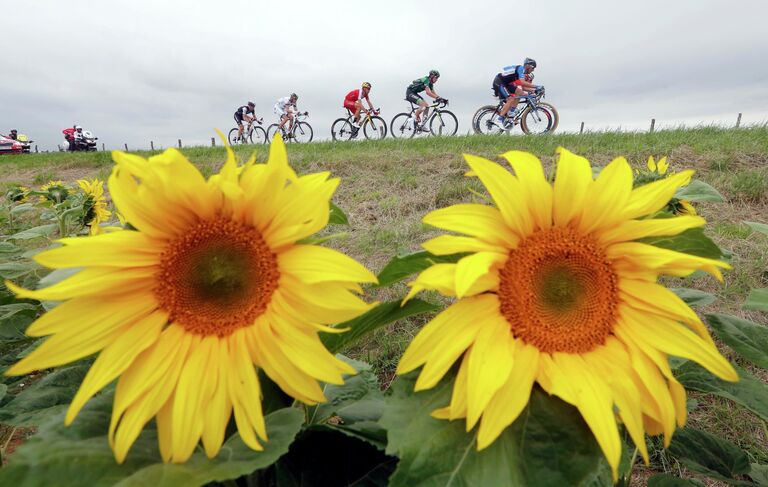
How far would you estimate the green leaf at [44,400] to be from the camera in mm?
794

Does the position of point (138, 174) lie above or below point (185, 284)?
Result: above

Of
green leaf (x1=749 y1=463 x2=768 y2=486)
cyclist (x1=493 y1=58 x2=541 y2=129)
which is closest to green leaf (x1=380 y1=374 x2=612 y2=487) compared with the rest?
green leaf (x1=749 y1=463 x2=768 y2=486)

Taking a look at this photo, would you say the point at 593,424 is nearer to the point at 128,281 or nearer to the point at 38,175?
the point at 128,281

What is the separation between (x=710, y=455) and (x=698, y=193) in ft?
1.99

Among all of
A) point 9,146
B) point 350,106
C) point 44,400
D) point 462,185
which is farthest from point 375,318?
point 9,146

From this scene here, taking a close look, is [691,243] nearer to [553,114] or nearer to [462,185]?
[462,185]

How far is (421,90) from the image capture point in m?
14.4

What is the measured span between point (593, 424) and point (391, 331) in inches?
89.7

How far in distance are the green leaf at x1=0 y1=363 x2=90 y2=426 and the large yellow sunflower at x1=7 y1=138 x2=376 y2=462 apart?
304 millimetres

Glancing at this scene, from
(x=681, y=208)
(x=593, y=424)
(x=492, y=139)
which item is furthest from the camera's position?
(x=492, y=139)

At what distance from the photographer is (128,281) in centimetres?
62

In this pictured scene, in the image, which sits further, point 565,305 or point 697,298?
point 697,298

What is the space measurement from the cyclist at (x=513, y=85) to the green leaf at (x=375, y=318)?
12.6 metres

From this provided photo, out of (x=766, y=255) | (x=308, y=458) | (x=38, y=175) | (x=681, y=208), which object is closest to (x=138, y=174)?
(x=308, y=458)
